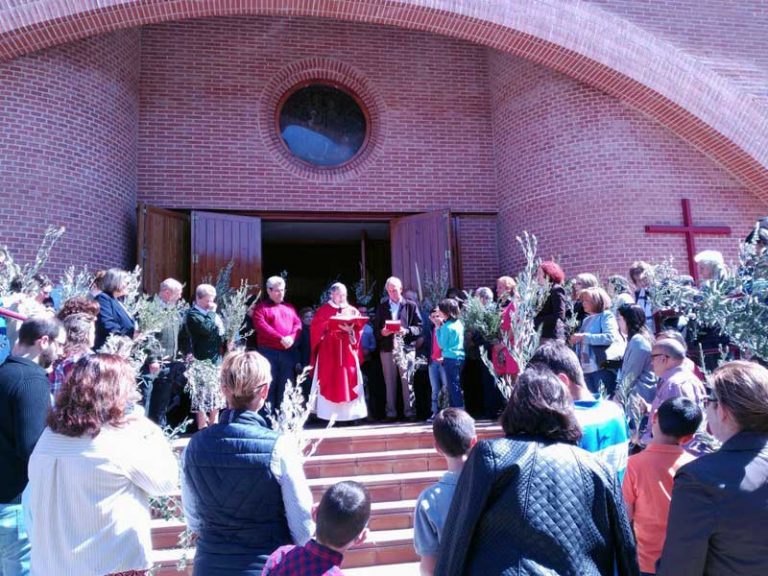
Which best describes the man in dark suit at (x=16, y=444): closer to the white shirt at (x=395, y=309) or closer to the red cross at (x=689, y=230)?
the white shirt at (x=395, y=309)

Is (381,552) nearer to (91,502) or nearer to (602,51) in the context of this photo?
(91,502)

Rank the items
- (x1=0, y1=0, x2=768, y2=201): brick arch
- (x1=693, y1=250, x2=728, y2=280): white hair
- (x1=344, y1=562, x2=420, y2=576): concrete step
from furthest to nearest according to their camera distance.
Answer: (x1=0, y1=0, x2=768, y2=201): brick arch < (x1=344, y1=562, x2=420, y2=576): concrete step < (x1=693, y1=250, x2=728, y2=280): white hair

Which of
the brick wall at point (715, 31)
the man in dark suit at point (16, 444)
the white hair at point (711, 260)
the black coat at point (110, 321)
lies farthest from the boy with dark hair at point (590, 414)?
the brick wall at point (715, 31)

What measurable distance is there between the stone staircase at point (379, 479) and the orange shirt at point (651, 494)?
227cm

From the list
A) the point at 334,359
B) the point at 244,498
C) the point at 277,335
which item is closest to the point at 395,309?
the point at 334,359

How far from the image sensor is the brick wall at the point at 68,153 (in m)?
8.38

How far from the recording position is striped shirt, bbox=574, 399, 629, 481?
8.91ft

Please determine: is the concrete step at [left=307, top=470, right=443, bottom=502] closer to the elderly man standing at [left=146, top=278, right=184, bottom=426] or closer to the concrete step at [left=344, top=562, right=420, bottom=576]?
the concrete step at [left=344, top=562, right=420, bottom=576]

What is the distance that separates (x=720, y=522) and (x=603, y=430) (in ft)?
2.79

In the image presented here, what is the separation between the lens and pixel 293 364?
7438mm

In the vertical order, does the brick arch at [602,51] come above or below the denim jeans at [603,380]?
above

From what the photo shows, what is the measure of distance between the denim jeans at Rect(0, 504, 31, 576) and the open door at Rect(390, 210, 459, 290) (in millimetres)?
7649

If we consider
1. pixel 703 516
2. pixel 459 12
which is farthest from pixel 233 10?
→ pixel 703 516

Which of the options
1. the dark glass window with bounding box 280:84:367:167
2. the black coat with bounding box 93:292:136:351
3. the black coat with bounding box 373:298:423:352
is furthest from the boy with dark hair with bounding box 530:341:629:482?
the dark glass window with bounding box 280:84:367:167
